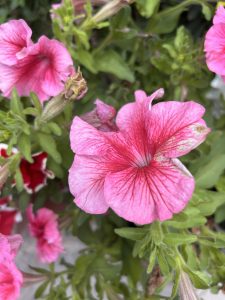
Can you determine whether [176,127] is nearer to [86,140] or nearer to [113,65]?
[86,140]

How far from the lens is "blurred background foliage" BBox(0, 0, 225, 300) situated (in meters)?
0.51

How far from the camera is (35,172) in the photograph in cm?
64

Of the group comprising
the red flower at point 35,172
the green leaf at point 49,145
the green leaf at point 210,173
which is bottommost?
the red flower at point 35,172

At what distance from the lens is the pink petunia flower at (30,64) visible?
18.8 inches

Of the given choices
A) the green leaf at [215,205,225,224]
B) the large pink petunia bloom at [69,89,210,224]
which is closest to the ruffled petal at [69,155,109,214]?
the large pink petunia bloom at [69,89,210,224]

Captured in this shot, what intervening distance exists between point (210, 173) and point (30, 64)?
257 mm

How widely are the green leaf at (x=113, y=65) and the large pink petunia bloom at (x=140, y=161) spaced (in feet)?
0.64

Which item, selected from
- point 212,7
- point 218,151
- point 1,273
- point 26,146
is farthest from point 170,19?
point 1,273

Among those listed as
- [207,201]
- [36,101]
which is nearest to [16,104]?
[36,101]

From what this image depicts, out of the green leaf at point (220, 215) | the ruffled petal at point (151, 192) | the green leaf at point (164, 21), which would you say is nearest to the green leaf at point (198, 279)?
the ruffled petal at point (151, 192)

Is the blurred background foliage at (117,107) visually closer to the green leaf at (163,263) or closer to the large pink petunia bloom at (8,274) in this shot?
the green leaf at (163,263)

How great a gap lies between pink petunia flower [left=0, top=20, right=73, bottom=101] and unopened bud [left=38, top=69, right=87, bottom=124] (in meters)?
0.02

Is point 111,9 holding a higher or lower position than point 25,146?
higher

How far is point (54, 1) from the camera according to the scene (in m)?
0.77
